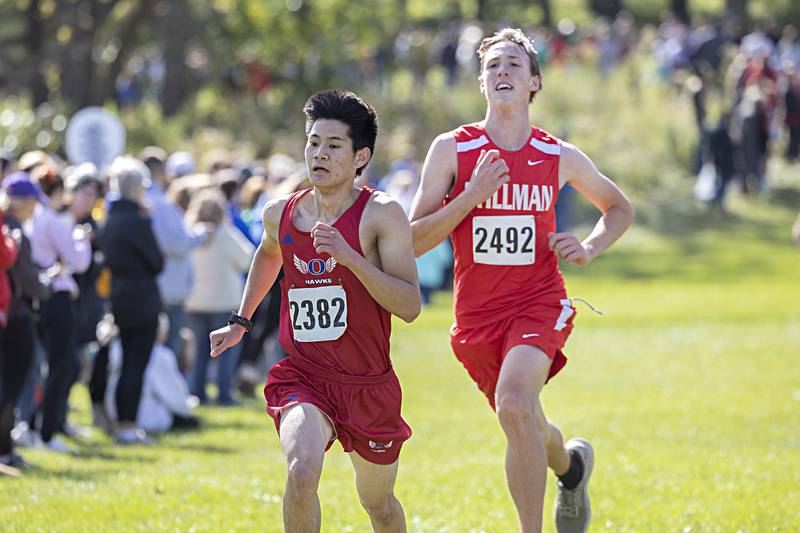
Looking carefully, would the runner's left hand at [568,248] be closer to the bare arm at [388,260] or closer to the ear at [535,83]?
the ear at [535,83]

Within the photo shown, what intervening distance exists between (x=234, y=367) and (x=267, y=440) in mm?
2696

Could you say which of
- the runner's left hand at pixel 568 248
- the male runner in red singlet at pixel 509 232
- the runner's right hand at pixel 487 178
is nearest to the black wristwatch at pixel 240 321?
the male runner in red singlet at pixel 509 232

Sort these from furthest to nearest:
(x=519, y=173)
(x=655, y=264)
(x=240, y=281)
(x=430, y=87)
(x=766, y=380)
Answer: (x=430, y=87), (x=655, y=264), (x=766, y=380), (x=240, y=281), (x=519, y=173)

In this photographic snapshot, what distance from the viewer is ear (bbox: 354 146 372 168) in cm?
621

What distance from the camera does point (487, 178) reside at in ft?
22.5

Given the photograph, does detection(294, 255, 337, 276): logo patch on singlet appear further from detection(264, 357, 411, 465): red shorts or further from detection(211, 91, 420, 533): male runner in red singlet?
detection(264, 357, 411, 465): red shorts

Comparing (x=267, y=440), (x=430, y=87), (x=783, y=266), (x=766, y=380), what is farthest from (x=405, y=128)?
(x=267, y=440)

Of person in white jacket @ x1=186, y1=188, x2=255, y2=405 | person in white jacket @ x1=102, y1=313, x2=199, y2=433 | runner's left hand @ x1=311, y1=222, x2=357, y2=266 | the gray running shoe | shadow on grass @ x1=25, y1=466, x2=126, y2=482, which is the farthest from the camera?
person in white jacket @ x1=186, y1=188, x2=255, y2=405

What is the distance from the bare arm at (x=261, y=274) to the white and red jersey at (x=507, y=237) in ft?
3.89

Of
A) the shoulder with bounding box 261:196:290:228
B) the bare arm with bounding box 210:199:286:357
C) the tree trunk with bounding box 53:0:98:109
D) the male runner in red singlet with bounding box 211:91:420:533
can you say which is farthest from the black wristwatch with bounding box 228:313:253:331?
the tree trunk with bounding box 53:0:98:109

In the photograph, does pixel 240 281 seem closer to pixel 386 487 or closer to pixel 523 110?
pixel 523 110

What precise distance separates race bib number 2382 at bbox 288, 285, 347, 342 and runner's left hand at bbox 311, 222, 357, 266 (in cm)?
28

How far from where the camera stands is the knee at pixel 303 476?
5590 mm

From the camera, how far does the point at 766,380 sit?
15.7 meters
